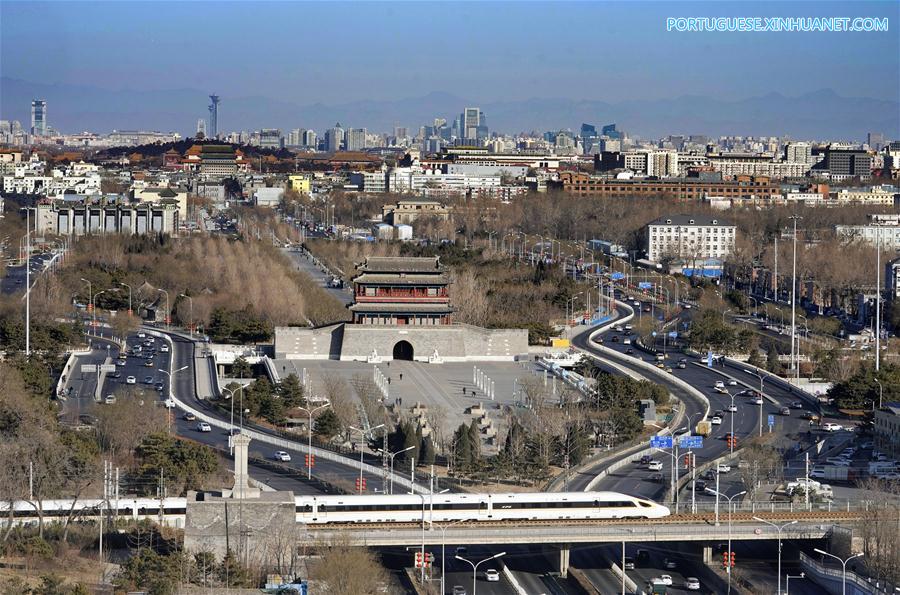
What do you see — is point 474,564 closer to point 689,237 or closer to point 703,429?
point 703,429

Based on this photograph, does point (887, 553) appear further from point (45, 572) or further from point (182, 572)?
point (45, 572)

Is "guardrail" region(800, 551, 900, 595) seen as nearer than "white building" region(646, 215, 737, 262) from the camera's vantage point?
Yes

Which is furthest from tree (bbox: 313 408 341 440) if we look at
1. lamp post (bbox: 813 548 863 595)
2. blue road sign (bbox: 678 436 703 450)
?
lamp post (bbox: 813 548 863 595)

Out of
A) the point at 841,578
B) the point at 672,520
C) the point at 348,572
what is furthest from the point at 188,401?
the point at 841,578

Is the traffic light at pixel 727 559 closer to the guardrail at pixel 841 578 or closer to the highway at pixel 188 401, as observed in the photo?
the guardrail at pixel 841 578

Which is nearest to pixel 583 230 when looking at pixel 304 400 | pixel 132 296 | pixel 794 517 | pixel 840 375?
pixel 132 296

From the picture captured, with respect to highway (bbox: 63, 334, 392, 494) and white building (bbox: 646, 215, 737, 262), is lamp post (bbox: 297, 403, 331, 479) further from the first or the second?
white building (bbox: 646, 215, 737, 262)
